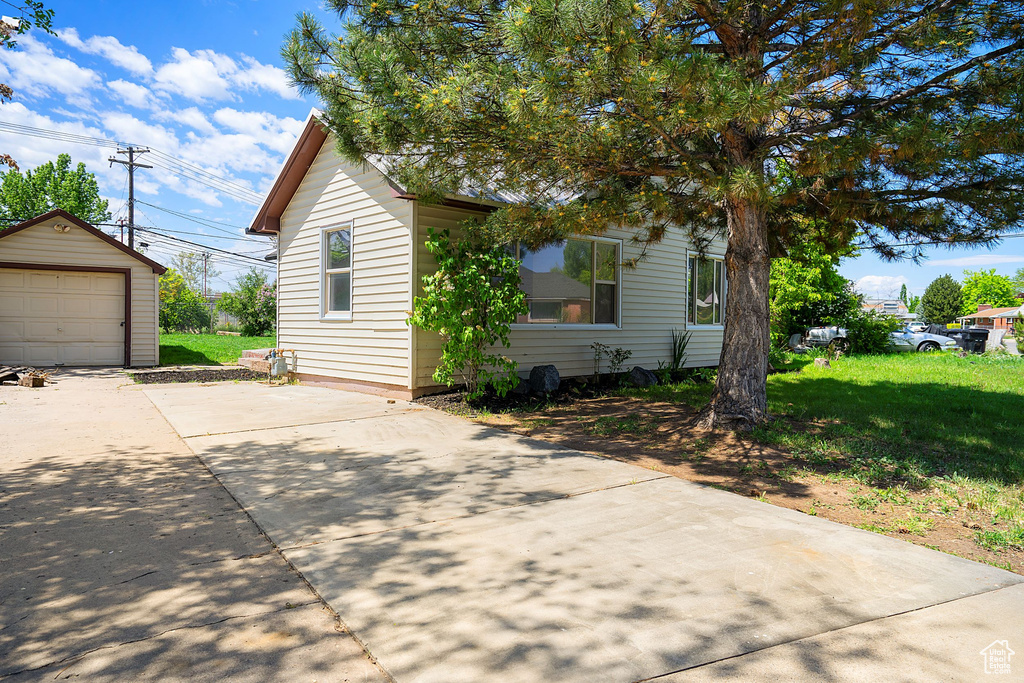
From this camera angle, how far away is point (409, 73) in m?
6.43

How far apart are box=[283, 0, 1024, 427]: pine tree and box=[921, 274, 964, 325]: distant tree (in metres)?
59.6

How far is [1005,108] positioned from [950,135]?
2.23 ft

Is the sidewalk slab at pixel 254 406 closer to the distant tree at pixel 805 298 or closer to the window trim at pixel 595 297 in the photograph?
the window trim at pixel 595 297

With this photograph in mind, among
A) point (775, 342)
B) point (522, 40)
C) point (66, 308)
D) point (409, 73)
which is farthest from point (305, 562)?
point (775, 342)

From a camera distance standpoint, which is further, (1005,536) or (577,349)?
(577,349)

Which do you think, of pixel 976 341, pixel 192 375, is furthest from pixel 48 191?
pixel 976 341

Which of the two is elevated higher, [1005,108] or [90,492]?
[1005,108]

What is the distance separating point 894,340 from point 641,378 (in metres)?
13.4

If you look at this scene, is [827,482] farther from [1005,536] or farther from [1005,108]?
[1005,108]

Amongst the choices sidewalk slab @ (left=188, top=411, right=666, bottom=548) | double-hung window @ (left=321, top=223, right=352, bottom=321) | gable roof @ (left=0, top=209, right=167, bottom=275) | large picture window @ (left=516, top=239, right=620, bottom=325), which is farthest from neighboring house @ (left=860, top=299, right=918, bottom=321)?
gable roof @ (left=0, top=209, right=167, bottom=275)

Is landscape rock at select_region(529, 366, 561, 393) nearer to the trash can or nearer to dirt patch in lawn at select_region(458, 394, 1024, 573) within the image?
dirt patch in lawn at select_region(458, 394, 1024, 573)

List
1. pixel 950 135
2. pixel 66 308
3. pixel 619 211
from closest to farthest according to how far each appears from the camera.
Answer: pixel 950 135, pixel 619 211, pixel 66 308

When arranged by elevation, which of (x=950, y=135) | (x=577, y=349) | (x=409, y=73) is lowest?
(x=577, y=349)

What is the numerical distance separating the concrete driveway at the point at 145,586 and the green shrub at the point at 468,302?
3.55 m
